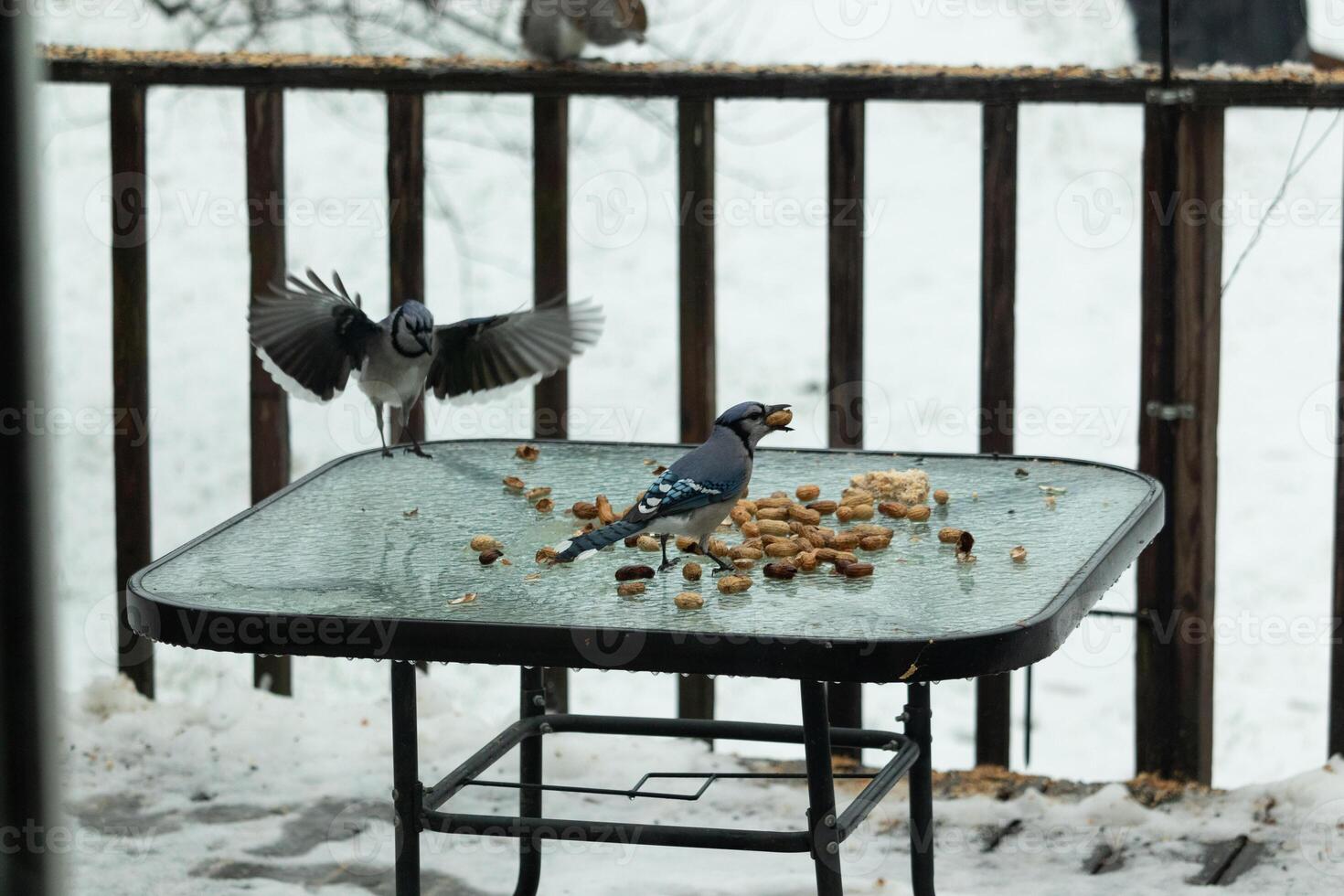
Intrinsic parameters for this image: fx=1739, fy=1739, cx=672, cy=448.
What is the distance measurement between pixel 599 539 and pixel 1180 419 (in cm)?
Result: 161

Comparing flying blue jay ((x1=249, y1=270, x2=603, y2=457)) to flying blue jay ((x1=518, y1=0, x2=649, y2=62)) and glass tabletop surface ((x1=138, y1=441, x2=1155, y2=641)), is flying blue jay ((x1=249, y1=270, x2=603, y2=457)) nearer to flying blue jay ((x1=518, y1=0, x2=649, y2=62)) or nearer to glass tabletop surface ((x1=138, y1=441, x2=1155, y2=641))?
glass tabletop surface ((x1=138, y1=441, x2=1155, y2=641))

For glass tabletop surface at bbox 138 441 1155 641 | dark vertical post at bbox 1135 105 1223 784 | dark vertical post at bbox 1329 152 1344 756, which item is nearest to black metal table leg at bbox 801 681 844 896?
glass tabletop surface at bbox 138 441 1155 641

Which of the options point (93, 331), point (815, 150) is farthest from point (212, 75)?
point (815, 150)

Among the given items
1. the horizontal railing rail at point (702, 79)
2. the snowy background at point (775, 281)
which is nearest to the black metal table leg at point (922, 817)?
the horizontal railing rail at point (702, 79)

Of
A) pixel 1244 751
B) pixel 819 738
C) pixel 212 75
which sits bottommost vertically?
pixel 1244 751

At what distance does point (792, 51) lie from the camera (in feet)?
22.9

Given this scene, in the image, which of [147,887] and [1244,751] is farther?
[1244,751]

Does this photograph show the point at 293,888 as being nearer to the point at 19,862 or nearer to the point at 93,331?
the point at 19,862

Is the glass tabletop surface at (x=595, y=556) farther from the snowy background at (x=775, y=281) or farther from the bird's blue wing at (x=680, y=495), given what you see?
the snowy background at (x=775, y=281)

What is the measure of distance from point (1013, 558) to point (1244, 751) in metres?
2.94

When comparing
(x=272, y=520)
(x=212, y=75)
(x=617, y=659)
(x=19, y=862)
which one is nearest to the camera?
(x=19, y=862)

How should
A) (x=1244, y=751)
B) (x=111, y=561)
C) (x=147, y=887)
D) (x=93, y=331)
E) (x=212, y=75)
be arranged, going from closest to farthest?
1. (x=147, y=887)
2. (x=212, y=75)
3. (x=1244, y=751)
4. (x=111, y=561)
5. (x=93, y=331)

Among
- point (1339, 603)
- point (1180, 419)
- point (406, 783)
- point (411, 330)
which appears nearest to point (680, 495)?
point (406, 783)

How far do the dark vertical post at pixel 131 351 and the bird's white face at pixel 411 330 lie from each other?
0.98m
